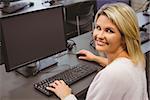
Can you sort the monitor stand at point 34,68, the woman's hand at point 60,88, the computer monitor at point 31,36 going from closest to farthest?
1. the woman's hand at point 60,88
2. the computer monitor at point 31,36
3. the monitor stand at point 34,68

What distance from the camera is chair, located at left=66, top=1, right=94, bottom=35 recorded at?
10.5 feet

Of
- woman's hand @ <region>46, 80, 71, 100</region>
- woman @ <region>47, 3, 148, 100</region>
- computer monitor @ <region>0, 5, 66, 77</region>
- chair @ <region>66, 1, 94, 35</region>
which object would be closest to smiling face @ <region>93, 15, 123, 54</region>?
woman @ <region>47, 3, 148, 100</region>

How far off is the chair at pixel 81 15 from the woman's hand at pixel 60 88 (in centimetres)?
164

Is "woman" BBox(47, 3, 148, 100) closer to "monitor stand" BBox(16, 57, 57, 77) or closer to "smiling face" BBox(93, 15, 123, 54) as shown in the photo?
"smiling face" BBox(93, 15, 123, 54)

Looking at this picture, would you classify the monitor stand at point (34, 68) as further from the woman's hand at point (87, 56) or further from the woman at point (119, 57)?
the woman at point (119, 57)

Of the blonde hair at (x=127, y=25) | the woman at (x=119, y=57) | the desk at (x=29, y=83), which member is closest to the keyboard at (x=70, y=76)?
the desk at (x=29, y=83)

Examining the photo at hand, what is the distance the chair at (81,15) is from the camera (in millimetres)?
3207

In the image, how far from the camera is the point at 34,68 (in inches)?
70.6

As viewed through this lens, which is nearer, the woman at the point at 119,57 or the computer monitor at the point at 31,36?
the woman at the point at 119,57

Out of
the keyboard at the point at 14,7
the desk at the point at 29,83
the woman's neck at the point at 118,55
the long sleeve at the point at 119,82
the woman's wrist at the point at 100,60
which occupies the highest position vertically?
the keyboard at the point at 14,7

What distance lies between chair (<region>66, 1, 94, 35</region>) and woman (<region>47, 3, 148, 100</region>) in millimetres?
1831

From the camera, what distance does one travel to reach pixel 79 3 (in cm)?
320

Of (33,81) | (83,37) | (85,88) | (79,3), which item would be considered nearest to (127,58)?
(85,88)

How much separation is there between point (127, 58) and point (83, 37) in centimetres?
121
